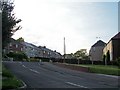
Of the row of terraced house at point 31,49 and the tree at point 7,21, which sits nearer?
the tree at point 7,21

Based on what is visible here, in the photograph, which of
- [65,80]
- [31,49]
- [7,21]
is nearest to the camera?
[7,21]

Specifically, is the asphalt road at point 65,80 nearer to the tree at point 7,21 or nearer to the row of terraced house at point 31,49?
the tree at point 7,21

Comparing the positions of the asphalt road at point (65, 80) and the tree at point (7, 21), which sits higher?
the tree at point (7, 21)

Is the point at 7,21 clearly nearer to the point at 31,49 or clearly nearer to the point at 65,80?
the point at 65,80

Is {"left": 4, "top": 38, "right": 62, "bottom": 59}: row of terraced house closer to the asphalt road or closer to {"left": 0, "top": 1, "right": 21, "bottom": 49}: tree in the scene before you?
the asphalt road

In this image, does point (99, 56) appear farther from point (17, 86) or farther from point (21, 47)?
point (17, 86)

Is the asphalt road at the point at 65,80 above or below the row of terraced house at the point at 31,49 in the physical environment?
below

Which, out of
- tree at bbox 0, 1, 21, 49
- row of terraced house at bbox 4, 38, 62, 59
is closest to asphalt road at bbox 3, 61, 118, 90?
tree at bbox 0, 1, 21, 49

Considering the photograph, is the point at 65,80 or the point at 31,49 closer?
the point at 65,80

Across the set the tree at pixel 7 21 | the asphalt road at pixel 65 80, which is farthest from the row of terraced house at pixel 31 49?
the tree at pixel 7 21

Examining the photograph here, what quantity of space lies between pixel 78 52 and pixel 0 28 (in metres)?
145

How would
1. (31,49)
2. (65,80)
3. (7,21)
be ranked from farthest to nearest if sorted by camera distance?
(31,49) < (65,80) < (7,21)

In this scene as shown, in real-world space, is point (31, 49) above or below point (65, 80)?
above

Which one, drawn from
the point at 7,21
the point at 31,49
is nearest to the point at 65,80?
the point at 7,21
